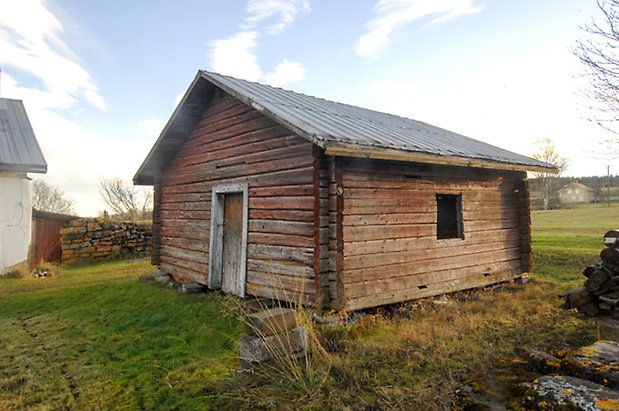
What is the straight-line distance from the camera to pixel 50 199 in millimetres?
48344

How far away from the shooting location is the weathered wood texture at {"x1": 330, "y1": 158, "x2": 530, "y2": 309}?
6.31 metres

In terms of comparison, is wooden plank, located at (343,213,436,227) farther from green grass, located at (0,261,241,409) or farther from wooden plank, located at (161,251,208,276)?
wooden plank, located at (161,251,208,276)

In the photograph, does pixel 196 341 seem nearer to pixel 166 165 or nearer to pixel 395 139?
pixel 395 139

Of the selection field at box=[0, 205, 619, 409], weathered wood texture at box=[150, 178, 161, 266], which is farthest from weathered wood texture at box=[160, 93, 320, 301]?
field at box=[0, 205, 619, 409]

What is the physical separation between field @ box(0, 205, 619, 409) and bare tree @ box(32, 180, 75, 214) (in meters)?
46.3

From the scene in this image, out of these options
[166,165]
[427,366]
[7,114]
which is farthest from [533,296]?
[7,114]

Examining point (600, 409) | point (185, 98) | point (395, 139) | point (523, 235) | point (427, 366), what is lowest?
point (427, 366)

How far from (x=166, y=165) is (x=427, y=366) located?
30.8ft

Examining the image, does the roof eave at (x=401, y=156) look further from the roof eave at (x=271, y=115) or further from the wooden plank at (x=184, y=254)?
the wooden plank at (x=184, y=254)

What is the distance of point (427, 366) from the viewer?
165 inches

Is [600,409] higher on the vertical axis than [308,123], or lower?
lower

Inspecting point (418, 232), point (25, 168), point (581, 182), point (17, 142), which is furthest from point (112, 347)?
point (581, 182)

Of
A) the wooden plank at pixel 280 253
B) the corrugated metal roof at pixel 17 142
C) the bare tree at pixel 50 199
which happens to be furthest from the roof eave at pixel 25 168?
the bare tree at pixel 50 199

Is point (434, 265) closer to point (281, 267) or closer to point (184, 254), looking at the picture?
point (281, 267)
